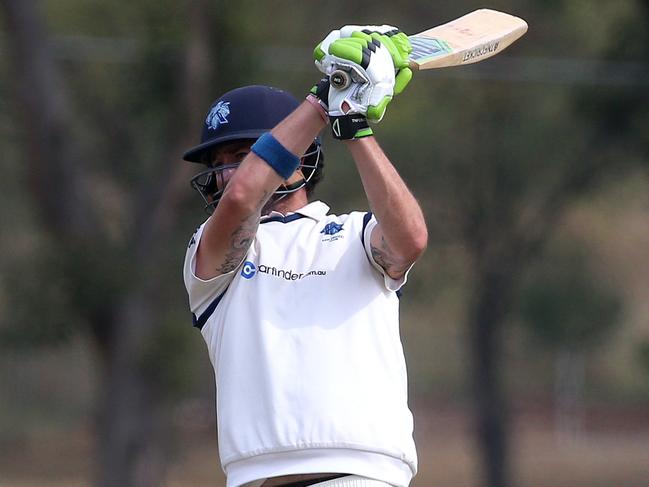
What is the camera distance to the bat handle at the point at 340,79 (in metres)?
2.94

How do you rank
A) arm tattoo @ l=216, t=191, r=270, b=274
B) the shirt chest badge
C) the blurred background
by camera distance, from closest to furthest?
1. arm tattoo @ l=216, t=191, r=270, b=274
2. the shirt chest badge
3. the blurred background

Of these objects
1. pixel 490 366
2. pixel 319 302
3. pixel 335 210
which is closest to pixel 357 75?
pixel 319 302

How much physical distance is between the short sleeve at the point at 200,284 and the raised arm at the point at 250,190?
0.32 feet

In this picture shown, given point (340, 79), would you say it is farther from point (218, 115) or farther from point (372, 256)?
point (218, 115)

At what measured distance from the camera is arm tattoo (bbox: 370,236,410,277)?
3146 millimetres

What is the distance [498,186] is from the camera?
16047 mm

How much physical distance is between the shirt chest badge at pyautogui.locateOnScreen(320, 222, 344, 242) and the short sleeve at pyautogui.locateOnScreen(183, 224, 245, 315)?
0.24 metres

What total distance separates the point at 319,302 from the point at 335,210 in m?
11.8

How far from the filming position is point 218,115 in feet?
11.5

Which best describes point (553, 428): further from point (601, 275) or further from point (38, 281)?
point (38, 281)

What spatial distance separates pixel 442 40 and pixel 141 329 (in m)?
8.10

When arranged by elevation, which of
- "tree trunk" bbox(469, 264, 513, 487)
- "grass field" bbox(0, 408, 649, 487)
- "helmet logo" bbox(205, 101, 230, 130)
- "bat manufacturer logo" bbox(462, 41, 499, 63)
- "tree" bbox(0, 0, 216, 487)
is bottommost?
"grass field" bbox(0, 408, 649, 487)

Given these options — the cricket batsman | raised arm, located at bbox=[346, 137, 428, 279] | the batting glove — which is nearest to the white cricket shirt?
the cricket batsman

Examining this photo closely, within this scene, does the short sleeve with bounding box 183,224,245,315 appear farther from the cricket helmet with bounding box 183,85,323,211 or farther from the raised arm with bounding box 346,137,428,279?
the raised arm with bounding box 346,137,428,279
